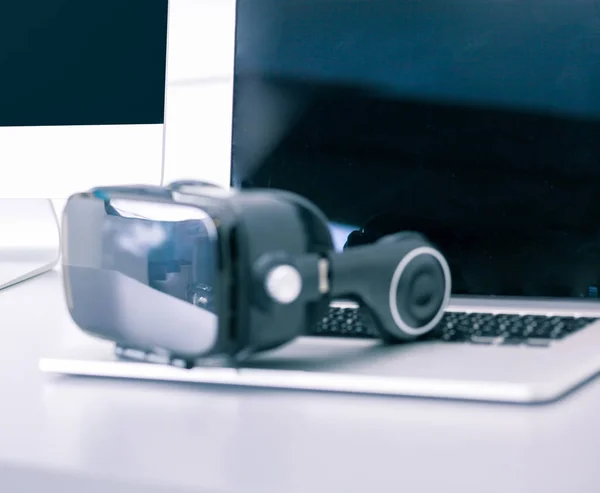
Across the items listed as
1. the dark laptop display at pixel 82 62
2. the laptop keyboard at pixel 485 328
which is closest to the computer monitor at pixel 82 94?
the dark laptop display at pixel 82 62

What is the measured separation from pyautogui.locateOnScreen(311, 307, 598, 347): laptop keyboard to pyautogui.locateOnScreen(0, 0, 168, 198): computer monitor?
349 millimetres

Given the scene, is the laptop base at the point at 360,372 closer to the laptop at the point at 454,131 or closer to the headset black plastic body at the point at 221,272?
the headset black plastic body at the point at 221,272

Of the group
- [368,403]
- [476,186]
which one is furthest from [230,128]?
[368,403]

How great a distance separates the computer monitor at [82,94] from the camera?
2.78 ft

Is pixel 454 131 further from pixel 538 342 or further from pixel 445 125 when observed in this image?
pixel 538 342

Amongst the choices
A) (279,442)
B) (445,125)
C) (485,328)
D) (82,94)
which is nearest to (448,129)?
(445,125)

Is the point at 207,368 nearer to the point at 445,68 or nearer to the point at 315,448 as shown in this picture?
the point at 315,448

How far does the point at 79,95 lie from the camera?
870 mm

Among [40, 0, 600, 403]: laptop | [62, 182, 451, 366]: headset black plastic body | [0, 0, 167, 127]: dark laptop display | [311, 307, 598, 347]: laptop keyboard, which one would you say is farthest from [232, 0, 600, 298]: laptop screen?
[62, 182, 451, 366]: headset black plastic body

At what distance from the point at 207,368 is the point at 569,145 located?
1.76ft

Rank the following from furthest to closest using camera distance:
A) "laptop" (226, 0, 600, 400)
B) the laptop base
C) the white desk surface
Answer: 1. "laptop" (226, 0, 600, 400)
2. the laptop base
3. the white desk surface

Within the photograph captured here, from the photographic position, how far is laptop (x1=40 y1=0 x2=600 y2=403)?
0.80 metres

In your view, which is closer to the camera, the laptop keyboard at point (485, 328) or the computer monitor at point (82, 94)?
the laptop keyboard at point (485, 328)

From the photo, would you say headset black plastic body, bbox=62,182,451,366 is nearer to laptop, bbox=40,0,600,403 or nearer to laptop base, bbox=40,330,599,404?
laptop base, bbox=40,330,599,404
